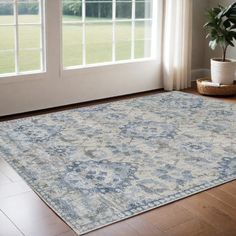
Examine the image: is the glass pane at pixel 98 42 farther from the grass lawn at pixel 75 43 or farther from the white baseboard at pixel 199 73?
the white baseboard at pixel 199 73

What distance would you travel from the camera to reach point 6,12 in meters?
3.79

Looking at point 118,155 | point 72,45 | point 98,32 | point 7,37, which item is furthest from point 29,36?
point 118,155

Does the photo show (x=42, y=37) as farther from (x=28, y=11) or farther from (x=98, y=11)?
(x=98, y=11)

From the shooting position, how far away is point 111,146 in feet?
10.3

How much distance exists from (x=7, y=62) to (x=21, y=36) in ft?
0.84

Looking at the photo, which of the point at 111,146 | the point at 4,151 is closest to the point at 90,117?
the point at 111,146

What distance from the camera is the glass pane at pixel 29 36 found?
3.91 meters

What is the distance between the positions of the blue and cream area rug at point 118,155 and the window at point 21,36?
1.71 ft

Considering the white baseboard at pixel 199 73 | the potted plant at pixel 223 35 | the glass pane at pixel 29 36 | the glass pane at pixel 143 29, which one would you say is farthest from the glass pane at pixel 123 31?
the white baseboard at pixel 199 73

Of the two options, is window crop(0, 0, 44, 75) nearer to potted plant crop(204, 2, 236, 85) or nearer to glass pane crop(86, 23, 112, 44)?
glass pane crop(86, 23, 112, 44)

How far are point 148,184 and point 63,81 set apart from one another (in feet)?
6.35

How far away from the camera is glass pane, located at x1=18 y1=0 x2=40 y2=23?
12.6 feet

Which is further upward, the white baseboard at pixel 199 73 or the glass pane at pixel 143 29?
the glass pane at pixel 143 29

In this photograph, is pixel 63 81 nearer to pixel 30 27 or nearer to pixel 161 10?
pixel 30 27
